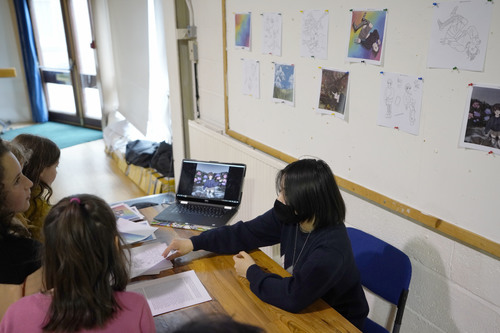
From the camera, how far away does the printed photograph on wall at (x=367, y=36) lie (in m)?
1.66

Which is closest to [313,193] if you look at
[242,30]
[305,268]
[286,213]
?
[286,213]

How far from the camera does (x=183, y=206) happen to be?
2.00 m

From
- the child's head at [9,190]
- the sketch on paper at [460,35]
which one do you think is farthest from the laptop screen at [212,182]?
the sketch on paper at [460,35]

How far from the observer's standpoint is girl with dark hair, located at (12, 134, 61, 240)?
1.73 meters

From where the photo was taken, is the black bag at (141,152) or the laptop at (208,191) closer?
the laptop at (208,191)

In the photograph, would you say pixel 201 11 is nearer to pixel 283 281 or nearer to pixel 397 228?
pixel 397 228

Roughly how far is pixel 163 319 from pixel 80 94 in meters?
5.75

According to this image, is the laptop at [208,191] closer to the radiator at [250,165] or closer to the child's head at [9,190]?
the radiator at [250,165]

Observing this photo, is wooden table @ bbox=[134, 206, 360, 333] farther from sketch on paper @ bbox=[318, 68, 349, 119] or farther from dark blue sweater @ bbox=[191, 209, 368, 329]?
sketch on paper @ bbox=[318, 68, 349, 119]

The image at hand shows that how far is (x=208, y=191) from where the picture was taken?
6.52 feet

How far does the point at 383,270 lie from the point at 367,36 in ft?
3.10

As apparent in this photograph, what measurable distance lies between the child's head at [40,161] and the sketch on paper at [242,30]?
49.7 inches

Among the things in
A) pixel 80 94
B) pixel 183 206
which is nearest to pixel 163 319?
pixel 183 206

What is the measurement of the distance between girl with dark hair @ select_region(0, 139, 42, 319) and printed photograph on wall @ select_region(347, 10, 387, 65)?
1.37 m
